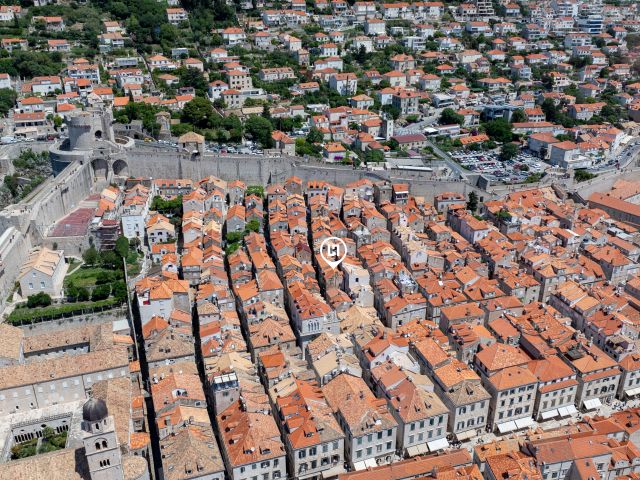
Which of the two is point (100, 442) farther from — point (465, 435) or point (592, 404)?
point (592, 404)

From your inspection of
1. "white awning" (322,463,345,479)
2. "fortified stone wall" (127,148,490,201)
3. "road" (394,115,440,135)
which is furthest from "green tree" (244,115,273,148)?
"white awning" (322,463,345,479)

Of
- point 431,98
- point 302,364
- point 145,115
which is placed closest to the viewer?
point 302,364

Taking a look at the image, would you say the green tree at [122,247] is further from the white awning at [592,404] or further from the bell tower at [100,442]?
the white awning at [592,404]

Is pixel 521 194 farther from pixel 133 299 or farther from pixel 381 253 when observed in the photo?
pixel 133 299

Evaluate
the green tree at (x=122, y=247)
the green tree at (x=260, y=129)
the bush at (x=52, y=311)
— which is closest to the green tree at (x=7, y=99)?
the green tree at (x=260, y=129)

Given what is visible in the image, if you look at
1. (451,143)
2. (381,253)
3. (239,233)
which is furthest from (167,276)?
(451,143)
